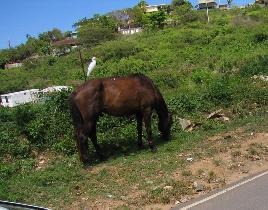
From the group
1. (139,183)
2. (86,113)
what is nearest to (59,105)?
(86,113)

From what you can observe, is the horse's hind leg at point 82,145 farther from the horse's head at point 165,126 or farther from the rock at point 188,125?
the rock at point 188,125

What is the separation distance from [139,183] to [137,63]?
2637 cm

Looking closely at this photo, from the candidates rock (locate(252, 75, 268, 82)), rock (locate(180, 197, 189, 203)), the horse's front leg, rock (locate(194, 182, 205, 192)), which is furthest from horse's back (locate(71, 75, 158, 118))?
rock (locate(252, 75, 268, 82))

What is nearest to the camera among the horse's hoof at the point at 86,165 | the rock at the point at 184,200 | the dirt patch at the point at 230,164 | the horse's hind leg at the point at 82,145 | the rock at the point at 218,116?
the rock at the point at 184,200

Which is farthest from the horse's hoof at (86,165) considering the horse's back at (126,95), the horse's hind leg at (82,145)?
the horse's back at (126,95)

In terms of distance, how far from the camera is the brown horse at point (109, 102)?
9.45m

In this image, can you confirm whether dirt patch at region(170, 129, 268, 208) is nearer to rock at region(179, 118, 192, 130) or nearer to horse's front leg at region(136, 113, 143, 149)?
horse's front leg at region(136, 113, 143, 149)

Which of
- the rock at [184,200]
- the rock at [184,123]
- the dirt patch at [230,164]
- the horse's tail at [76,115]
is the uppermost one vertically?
the horse's tail at [76,115]

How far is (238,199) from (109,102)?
4031 millimetres

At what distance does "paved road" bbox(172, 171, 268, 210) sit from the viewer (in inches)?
249

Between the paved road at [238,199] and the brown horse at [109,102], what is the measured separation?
308cm

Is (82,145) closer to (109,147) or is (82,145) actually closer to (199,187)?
(109,147)

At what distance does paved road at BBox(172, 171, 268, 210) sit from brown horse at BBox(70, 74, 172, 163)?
3.08m

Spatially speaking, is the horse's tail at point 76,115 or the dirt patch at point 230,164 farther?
the horse's tail at point 76,115
